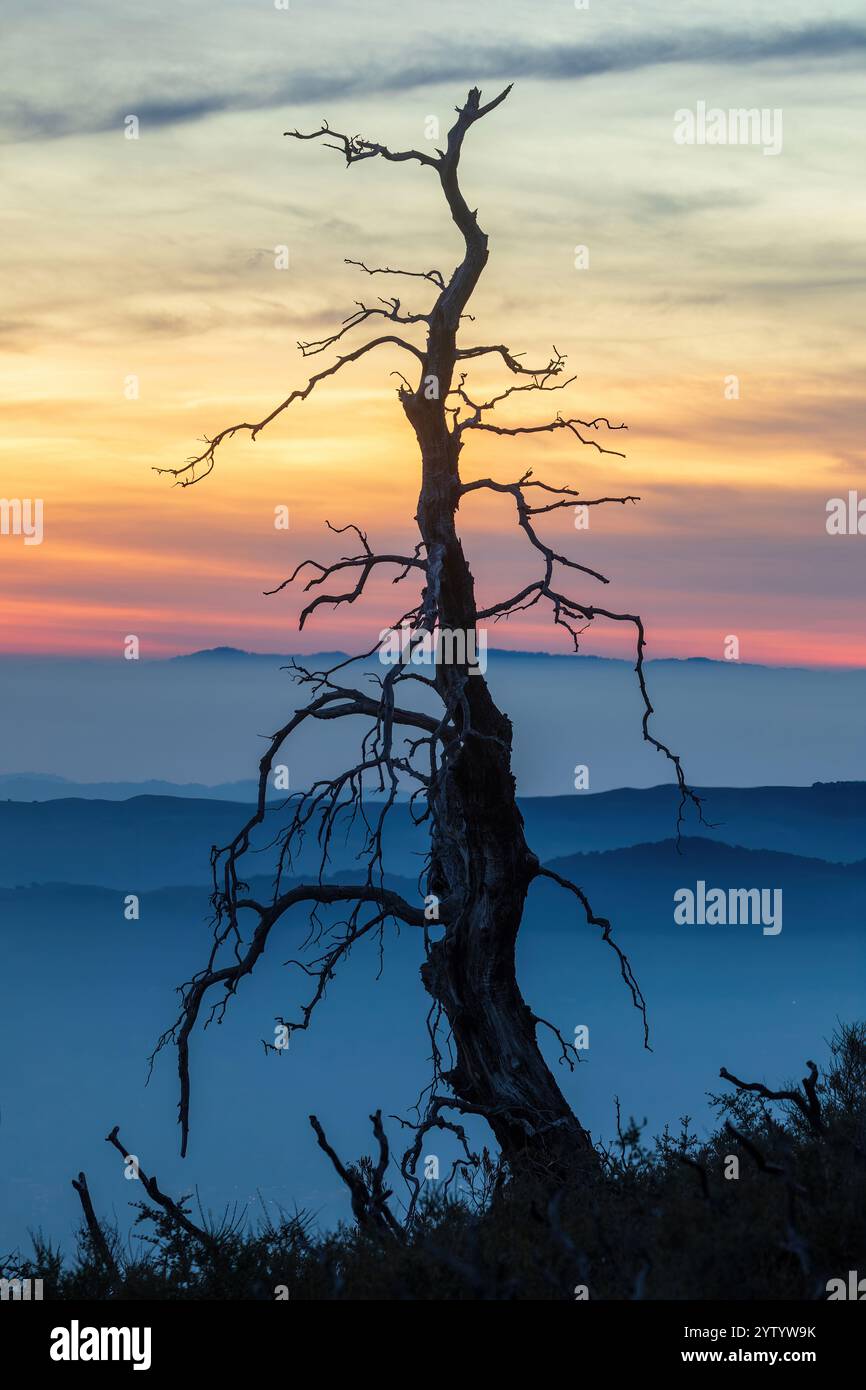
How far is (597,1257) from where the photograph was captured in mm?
8188

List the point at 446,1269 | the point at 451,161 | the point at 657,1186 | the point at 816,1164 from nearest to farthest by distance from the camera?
1. the point at 446,1269
2. the point at 816,1164
3. the point at 657,1186
4. the point at 451,161

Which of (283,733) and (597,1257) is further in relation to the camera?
(283,733)

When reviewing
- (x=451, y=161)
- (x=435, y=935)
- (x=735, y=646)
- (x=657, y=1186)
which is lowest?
(x=657, y=1186)

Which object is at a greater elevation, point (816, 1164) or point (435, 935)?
point (435, 935)

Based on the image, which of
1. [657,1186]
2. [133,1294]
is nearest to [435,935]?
[657,1186]

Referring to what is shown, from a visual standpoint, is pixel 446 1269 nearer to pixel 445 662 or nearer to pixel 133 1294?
pixel 133 1294

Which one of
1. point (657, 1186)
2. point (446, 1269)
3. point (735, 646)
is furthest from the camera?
point (735, 646)

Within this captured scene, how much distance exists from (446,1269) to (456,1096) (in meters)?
4.61

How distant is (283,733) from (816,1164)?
5.67m

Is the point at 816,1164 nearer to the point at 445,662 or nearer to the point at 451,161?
the point at 445,662

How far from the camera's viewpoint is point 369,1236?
368 inches
